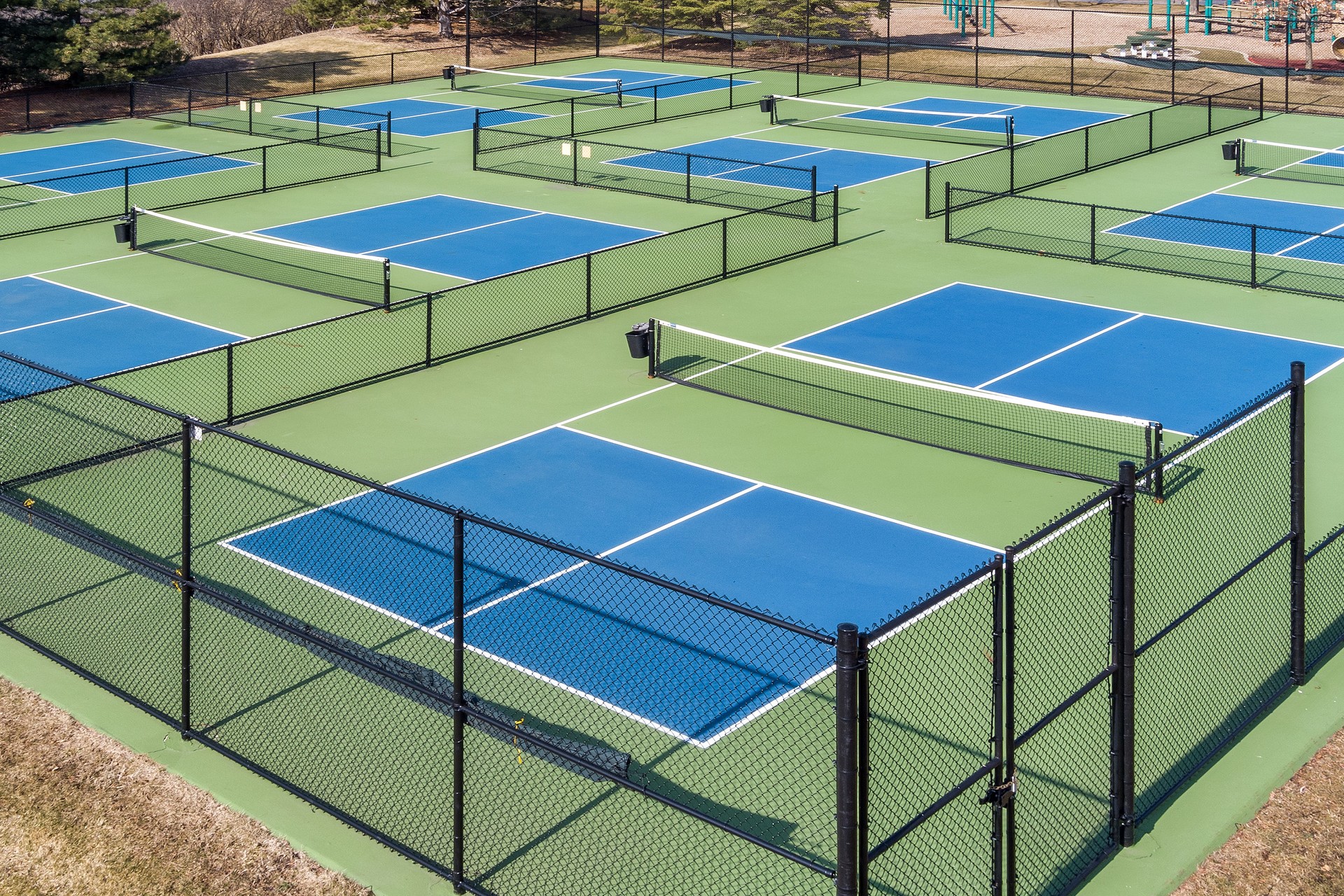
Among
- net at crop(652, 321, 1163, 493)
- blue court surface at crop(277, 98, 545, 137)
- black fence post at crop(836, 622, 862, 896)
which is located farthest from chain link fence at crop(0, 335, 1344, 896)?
blue court surface at crop(277, 98, 545, 137)

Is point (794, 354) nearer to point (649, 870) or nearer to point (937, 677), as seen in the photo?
point (937, 677)

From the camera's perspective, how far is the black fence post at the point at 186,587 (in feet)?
39.2

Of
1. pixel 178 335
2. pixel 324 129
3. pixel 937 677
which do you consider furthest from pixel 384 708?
pixel 324 129

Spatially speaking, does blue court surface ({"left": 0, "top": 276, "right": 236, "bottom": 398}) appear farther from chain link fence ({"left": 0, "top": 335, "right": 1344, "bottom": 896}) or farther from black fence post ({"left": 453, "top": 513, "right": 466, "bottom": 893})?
black fence post ({"left": 453, "top": 513, "right": 466, "bottom": 893})

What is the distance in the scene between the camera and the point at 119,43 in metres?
50.3

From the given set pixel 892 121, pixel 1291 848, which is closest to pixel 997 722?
pixel 1291 848

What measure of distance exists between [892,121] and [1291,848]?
36467mm

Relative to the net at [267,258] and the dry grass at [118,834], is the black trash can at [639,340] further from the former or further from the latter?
the dry grass at [118,834]

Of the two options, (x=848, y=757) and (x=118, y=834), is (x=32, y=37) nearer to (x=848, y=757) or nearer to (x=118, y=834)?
(x=118, y=834)

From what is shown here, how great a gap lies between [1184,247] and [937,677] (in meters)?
18.4

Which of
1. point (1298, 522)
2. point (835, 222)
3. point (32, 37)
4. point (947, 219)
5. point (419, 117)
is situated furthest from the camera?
point (32, 37)

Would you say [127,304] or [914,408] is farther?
[127,304]

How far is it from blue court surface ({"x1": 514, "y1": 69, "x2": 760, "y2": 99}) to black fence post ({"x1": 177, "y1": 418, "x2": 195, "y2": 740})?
1481 inches

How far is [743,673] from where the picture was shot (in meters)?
14.4
